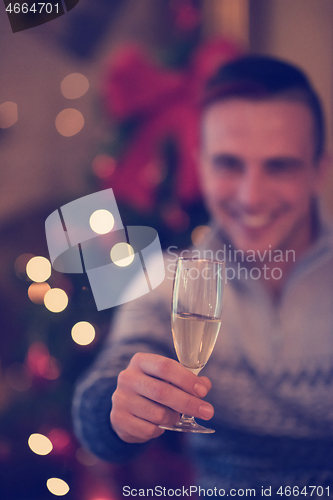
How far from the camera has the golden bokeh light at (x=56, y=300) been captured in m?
1.28

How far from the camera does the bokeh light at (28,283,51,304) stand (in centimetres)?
129

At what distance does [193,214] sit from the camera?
4.15ft

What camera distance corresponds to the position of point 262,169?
126 cm

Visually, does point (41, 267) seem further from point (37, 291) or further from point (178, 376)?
point (178, 376)

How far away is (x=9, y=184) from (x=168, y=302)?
24.9 inches

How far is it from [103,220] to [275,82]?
676 mm

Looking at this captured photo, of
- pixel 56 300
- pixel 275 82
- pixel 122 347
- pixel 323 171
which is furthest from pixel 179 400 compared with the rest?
pixel 275 82

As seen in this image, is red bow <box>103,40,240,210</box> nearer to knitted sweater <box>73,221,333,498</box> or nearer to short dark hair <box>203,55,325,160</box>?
short dark hair <box>203,55,325,160</box>

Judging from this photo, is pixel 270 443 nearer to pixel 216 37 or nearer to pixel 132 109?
pixel 132 109

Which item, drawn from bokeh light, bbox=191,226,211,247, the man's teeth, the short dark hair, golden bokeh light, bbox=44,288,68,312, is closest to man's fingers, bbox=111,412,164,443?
golden bokeh light, bbox=44,288,68,312

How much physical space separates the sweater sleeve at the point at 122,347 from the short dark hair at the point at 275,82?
65 cm

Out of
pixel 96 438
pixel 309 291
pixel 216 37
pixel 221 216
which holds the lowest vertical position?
pixel 96 438

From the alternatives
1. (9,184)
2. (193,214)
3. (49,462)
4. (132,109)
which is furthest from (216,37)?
(49,462)

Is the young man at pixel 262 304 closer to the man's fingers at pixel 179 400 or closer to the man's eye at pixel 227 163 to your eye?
the man's eye at pixel 227 163
